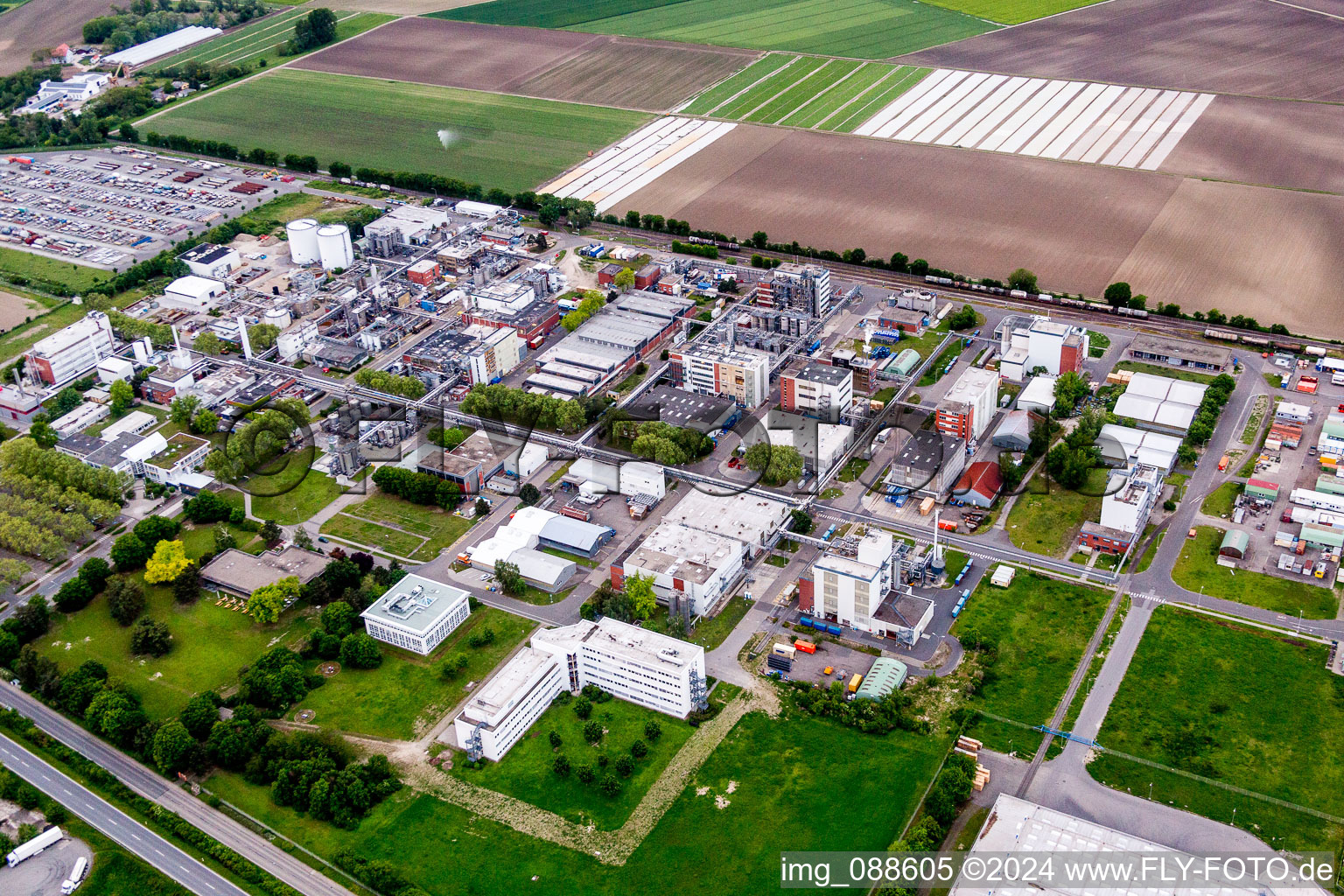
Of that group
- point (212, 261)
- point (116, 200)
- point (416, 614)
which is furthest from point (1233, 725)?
point (116, 200)

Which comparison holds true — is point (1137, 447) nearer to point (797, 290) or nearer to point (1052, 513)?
point (1052, 513)

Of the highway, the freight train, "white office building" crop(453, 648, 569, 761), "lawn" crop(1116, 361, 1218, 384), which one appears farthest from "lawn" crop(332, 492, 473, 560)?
"lawn" crop(1116, 361, 1218, 384)

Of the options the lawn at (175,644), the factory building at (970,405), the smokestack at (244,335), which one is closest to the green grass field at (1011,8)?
the factory building at (970,405)

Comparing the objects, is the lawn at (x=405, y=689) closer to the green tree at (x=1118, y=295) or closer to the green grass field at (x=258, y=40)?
the green tree at (x=1118, y=295)

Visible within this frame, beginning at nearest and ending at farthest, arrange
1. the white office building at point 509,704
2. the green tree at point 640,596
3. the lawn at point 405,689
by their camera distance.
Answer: the white office building at point 509,704
the lawn at point 405,689
the green tree at point 640,596

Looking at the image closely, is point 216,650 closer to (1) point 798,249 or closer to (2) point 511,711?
(2) point 511,711

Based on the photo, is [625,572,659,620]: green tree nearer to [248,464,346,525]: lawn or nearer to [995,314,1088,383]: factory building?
[248,464,346,525]: lawn
